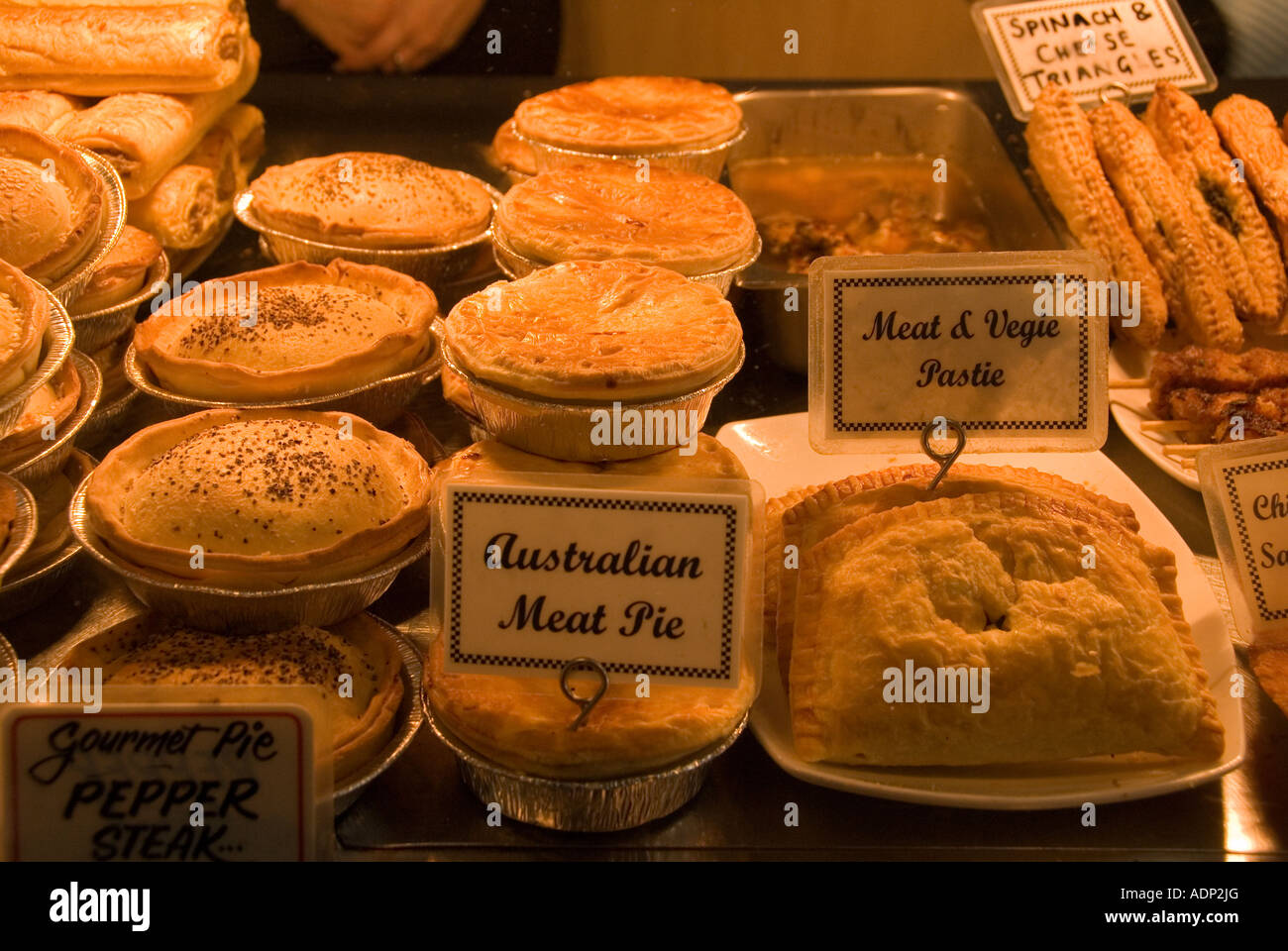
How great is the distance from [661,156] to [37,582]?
181 cm

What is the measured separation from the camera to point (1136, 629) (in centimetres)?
169

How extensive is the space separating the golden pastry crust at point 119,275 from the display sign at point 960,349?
1503 mm

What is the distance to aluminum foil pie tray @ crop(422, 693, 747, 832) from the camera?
1542 millimetres

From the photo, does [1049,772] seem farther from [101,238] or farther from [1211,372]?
[101,238]

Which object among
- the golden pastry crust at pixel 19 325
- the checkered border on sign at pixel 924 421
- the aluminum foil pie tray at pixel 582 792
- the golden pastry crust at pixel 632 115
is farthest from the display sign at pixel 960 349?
the golden pastry crust at pixel 632 115

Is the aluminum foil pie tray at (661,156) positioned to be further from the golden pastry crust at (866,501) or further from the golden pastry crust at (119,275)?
the golden pastry crust at (866,501)

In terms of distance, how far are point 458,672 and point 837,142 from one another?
261 centimetres

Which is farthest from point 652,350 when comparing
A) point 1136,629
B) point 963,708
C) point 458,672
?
point 1136,629

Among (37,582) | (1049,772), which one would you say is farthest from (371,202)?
(1049,772)

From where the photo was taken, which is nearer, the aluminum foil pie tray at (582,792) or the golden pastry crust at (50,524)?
the aluminum foil pie tray at (582,792)

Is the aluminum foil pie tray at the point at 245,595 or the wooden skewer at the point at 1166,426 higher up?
the wooden skewer at the point at 1166,426

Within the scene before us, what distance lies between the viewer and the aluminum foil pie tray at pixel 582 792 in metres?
1.54

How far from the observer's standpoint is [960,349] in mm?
1757
